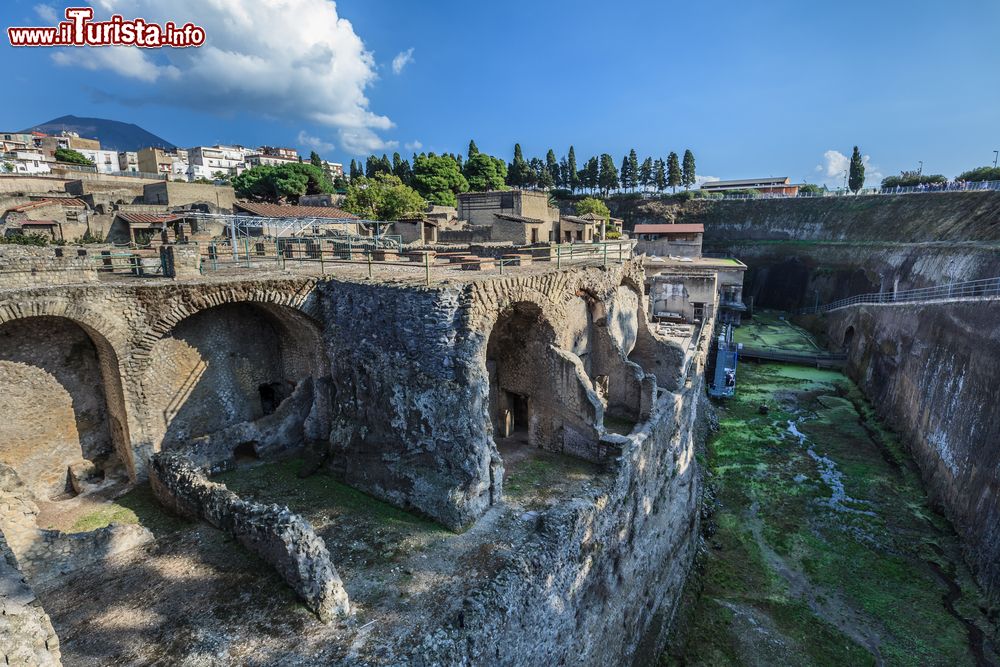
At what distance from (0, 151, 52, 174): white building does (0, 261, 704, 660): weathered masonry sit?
6933 cm

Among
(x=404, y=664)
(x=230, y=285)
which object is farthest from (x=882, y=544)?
(x=230, y=285)

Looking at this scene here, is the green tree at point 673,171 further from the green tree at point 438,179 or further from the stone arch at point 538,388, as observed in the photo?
the stone arch at point 538,388

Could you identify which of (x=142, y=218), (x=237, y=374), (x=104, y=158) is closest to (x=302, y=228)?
(x=237, y=374)

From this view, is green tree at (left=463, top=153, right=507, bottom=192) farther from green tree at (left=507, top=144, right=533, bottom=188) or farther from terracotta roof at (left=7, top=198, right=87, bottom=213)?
terracotta roof at (left=7, top=198, right=87, bottom=213)

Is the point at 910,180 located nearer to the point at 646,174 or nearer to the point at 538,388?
the point at 646,174

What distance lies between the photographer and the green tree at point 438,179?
55406 millimetres

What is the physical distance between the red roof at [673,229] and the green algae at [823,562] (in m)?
26.7

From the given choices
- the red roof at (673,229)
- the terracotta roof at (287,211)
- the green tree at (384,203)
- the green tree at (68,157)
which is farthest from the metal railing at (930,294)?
the green tree at (68,157)

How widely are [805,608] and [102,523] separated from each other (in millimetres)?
16573

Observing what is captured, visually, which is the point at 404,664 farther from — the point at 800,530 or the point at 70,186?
the point at 70,186

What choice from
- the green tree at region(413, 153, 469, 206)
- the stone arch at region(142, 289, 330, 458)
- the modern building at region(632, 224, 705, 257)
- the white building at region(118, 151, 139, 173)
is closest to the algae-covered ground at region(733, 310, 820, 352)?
the modern building at region(632, 224, 705, 257)

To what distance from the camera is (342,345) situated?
39.7 feet

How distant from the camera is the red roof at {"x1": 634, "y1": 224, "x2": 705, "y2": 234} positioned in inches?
1834

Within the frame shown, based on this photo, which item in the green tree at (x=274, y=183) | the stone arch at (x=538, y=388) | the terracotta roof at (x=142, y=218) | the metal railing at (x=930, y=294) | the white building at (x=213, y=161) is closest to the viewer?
the stone arch at (x=538, y=388)
